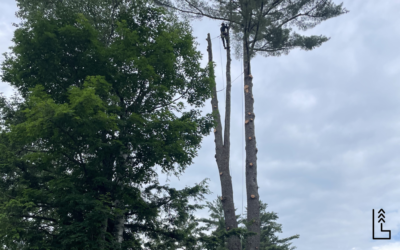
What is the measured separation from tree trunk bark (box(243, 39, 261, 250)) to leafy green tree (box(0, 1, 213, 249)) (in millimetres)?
2305

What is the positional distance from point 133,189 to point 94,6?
6.84 metres

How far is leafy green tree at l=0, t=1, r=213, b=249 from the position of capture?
731 centimetres

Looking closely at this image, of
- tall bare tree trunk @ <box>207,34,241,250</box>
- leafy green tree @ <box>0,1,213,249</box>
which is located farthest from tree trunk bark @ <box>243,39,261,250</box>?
leafy green tree @ <box>0,1,213,249</box>

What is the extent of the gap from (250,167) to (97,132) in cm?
577

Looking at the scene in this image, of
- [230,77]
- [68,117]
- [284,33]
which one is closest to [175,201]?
[68,117]

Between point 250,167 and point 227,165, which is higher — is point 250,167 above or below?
below

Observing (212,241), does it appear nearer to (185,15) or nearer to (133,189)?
(133,189)

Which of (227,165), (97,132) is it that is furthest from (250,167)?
(97,132)

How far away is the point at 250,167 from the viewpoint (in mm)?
11789

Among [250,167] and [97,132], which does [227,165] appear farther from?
[97,132]

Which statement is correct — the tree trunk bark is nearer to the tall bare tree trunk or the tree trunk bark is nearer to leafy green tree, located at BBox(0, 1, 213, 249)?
the tall bare tree trunk

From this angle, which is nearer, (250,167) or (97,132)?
(97,132)

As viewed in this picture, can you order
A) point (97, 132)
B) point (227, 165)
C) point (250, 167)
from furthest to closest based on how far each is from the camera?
point (227, 165)
point (250, 167)
point (97, 132)

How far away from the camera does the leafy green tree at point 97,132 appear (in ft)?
24.0
